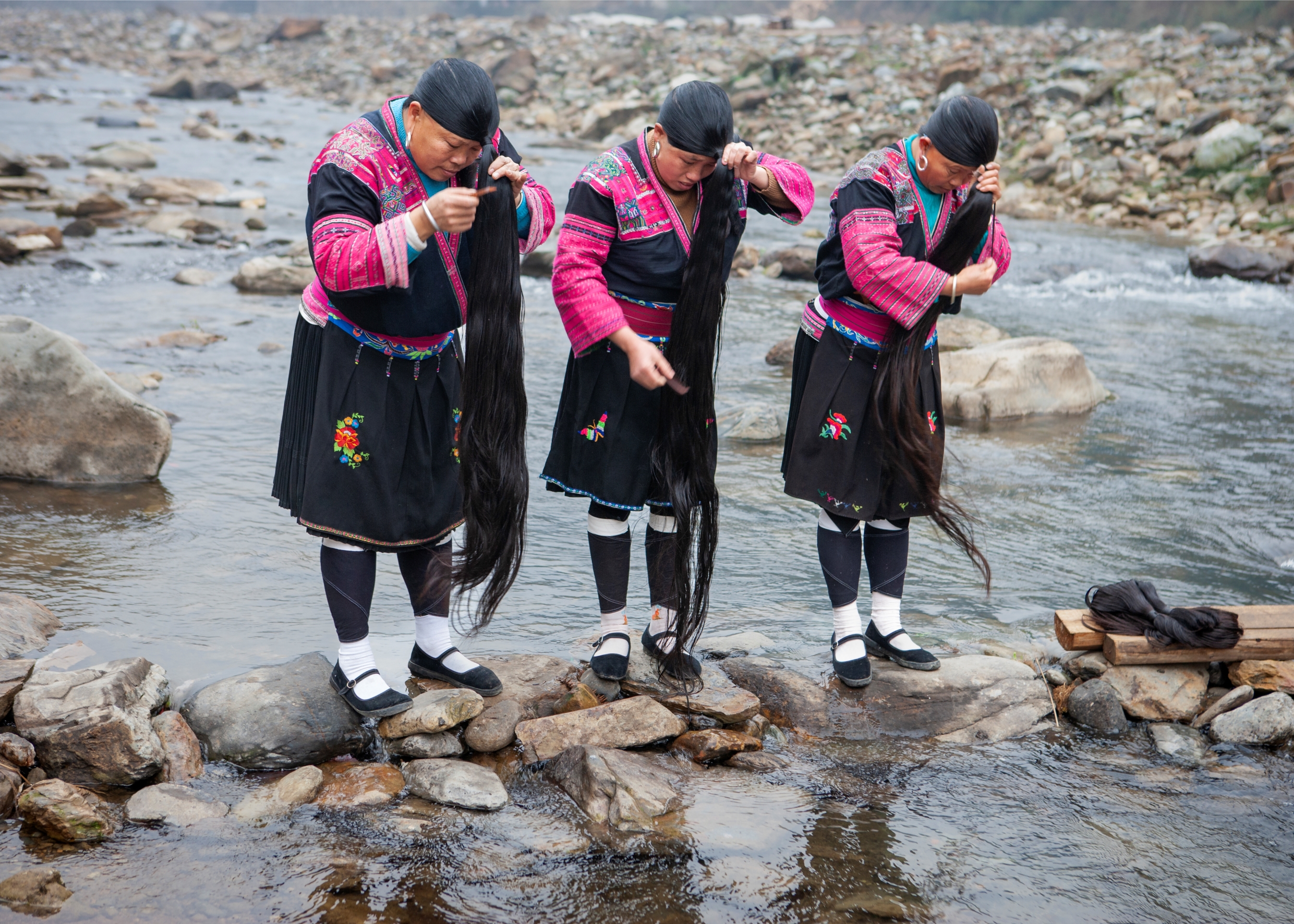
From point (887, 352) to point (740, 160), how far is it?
720 millimetres

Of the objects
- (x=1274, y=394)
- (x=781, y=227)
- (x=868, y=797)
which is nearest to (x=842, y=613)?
(x=868, y=797)

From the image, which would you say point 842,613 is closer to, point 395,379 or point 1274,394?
point 395,379

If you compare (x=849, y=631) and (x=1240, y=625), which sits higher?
(x=1240, y=625)

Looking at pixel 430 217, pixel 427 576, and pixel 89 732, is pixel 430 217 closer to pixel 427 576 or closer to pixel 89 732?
pixel 427 576

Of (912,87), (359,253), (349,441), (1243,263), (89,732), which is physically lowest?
(89,732)

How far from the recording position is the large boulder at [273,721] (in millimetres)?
2670

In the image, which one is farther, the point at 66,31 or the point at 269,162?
the point at 66,31

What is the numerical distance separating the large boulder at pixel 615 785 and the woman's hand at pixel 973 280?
1.52m

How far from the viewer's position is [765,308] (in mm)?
9391

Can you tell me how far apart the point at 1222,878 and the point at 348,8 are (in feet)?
220

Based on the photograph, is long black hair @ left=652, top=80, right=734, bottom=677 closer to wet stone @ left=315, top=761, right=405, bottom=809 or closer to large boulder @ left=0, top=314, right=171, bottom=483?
wet stone @ left=315, top=761, right=405, bottom=809

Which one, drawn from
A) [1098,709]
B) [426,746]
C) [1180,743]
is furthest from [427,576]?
[1180,743]

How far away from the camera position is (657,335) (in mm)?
2883

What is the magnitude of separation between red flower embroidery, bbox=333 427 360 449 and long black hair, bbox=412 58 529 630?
0.91 feet
